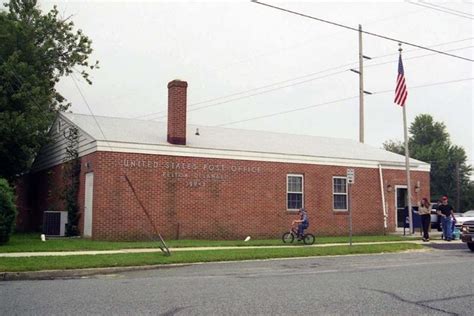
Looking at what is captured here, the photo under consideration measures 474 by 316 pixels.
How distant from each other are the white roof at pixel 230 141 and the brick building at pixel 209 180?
5cm

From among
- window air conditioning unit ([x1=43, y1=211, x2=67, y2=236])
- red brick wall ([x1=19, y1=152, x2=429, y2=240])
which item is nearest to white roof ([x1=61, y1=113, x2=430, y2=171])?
red brick wall ([x1=19, y1=152, x2=429, y2=240])

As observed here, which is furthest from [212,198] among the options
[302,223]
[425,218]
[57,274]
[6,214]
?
[57,274]

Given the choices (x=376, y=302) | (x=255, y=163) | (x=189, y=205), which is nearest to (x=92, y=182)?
(x=189, y=205)

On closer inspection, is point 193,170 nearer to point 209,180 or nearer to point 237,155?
point 209,180

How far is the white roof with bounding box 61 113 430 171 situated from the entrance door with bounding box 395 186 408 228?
145cm

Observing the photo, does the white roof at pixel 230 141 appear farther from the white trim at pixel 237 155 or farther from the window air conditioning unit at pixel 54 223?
the window air conditioning unit at pixel 54 223

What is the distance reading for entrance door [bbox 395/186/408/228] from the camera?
2806 cm

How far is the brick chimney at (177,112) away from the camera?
2222cm

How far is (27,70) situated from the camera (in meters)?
25.9

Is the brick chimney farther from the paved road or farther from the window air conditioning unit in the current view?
the paved road

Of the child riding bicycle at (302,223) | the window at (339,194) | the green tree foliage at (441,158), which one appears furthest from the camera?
the green tree foliage at (441,158)

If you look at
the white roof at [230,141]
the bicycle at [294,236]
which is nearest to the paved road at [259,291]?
the bicycle at [294,236]

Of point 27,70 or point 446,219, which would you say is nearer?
point 446,219

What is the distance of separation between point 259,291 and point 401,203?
68.1 ft
